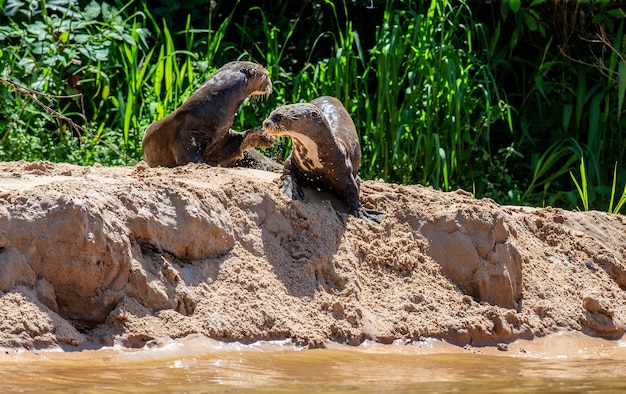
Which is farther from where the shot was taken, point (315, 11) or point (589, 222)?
point (315, 11)

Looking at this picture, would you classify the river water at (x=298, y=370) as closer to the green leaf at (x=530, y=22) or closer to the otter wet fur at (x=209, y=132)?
the otter wet fur at (x=209, y=132)

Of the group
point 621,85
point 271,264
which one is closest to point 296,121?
point 271,264

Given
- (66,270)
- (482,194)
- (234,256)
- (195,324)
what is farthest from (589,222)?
(66,270)

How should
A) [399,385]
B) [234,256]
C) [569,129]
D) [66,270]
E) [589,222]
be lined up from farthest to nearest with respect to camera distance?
[569,129] < [589,222] < [234,256] < [66,270] < [399,385]

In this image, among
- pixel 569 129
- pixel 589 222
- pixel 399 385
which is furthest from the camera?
pixel 569 129

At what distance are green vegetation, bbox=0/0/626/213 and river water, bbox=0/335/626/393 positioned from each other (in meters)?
2.85

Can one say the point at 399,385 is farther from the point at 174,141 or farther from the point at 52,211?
the point at 174,141

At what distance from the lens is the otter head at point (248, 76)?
6324mm

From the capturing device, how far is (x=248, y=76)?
635 cm

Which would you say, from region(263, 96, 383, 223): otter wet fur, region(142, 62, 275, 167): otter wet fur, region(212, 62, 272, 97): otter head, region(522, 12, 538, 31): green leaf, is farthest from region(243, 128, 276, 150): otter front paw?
region(522, 12, 538, 31): green leaf

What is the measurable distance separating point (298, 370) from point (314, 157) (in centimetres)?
173

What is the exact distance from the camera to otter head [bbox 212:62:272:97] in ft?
20.7

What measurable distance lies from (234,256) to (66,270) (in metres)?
0.85

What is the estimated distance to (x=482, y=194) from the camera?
25.5ft
